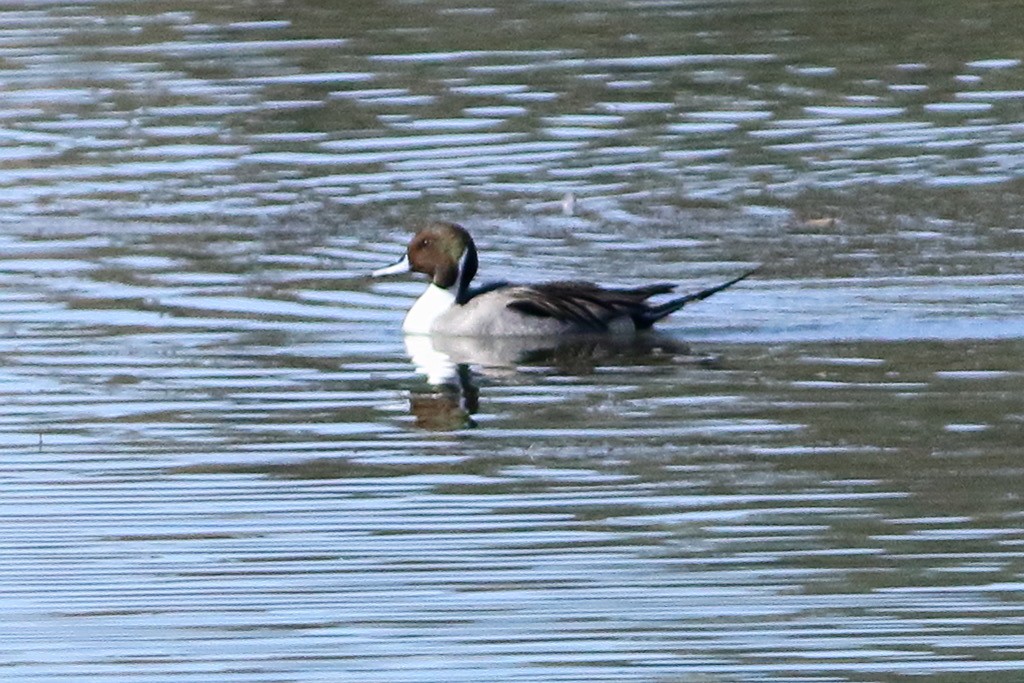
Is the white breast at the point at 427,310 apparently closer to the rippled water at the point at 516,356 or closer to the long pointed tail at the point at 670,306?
the rippled water at the point at 516,356

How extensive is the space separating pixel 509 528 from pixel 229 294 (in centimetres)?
532

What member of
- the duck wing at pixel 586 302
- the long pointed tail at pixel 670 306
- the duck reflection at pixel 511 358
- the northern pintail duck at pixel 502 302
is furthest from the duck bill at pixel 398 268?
the long pointed tail at pixel 670 306

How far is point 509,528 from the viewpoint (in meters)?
9.31

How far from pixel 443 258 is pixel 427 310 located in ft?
1.40

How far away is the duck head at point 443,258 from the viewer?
14.1 metres

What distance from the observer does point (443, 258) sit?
14.1m

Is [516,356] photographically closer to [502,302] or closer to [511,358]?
[511,358]

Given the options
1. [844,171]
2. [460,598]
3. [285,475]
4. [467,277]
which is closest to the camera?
[460,598]

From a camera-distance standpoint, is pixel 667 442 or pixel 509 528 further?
pixel 667 442

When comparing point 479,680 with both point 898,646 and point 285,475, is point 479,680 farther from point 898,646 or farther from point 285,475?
point 285,475

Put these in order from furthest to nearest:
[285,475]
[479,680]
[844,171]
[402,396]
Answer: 1. [844,171]
2. [402,396]
3. [285,475]
4. [479,680]

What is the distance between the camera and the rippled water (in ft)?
27.0

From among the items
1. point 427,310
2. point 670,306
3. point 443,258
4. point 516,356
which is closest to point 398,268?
point 443,258

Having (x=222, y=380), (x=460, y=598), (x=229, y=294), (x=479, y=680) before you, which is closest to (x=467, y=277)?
(x=229, y=294)
